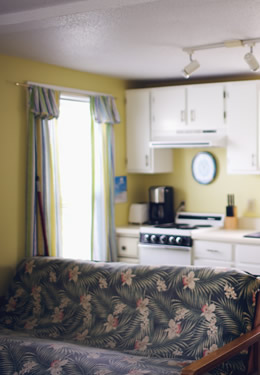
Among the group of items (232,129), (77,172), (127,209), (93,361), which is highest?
(232,129)

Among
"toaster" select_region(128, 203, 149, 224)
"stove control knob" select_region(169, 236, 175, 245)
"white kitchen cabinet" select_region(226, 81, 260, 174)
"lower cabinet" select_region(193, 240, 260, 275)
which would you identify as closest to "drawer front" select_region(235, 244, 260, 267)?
"lower cabinet" select_region(193, 240, 260, 275)

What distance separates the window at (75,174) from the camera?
5027 mm

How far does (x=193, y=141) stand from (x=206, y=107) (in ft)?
1.11

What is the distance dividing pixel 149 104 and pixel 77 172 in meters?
1.05

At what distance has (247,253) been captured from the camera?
15.7ft

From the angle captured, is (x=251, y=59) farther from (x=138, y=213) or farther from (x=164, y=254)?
(x=138, y=213)

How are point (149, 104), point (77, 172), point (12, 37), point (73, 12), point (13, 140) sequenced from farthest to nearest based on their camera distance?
1. point (149, 104)
2. point (77, 172)
3. point (13, 140)
4. point (12, 37)
5. point (73, 12)

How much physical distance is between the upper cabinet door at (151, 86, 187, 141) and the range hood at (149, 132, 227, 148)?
0.08m

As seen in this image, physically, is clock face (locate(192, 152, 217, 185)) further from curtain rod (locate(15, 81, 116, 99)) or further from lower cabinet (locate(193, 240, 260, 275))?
curtain rod (locate(15, 81, 116, 99))

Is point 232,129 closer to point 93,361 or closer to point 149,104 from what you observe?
point 149,104

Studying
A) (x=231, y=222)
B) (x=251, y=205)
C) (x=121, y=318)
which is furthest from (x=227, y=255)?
(x=121, y=318)

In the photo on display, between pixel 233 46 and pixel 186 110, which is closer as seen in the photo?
pixel 233 46

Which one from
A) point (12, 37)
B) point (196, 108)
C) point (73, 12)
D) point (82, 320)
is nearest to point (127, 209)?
point (196, 108)

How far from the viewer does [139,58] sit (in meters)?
4.53
